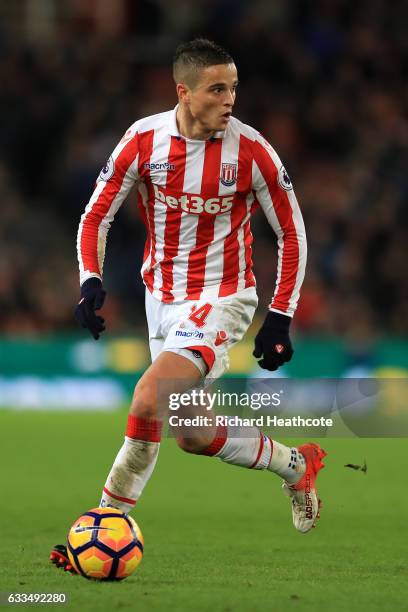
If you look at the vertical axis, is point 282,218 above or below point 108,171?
below

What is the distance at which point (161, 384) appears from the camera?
5.72 m

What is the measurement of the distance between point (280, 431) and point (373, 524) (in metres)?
1.27

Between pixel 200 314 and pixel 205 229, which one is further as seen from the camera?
pixel 205 229

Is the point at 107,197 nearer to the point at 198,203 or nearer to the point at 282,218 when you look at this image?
the point at 198,203

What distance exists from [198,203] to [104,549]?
1.71 metres

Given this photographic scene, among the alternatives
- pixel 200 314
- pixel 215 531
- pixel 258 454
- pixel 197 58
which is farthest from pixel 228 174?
pixel 215 531

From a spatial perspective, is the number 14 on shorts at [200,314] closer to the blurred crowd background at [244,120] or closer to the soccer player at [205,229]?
Answer: the soccer player at [205,229]

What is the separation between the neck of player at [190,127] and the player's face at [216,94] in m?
0.10

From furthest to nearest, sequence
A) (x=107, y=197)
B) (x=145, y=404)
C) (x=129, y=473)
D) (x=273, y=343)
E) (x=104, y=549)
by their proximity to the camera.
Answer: (x=107, y=197)
(x=273, y=343)
(x=129, y=473)
(x=145, y=404)
(x=104, y=549)

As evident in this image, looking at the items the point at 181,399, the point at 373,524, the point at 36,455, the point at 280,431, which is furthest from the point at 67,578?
the point at 36,455

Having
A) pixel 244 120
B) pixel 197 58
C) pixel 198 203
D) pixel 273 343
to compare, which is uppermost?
pixel 244 120

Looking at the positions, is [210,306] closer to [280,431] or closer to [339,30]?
[280,431]

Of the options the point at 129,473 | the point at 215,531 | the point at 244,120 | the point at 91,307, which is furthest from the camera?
the point at 244,120

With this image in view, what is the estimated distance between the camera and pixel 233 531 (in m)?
7.10
